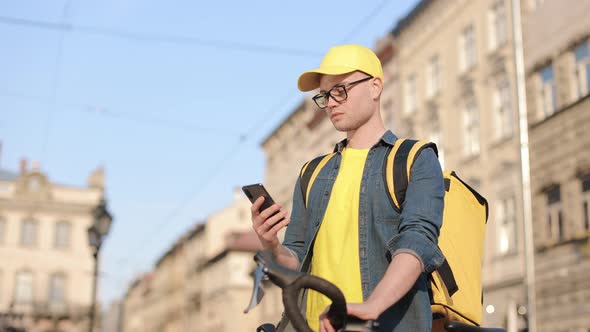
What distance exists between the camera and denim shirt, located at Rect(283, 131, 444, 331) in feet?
9.05

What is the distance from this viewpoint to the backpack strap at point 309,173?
3.27m

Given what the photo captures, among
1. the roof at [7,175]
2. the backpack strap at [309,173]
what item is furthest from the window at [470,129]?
the roof at [7,175]

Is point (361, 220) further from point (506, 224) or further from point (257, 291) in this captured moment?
point (506, 224)

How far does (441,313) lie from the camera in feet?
10.7

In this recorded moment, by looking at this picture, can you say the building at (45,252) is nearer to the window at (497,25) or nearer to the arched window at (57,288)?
the arched window at (57,288)

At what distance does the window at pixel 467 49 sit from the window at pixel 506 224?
16.1 ft

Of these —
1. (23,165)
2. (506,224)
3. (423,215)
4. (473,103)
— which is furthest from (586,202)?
(23,165)

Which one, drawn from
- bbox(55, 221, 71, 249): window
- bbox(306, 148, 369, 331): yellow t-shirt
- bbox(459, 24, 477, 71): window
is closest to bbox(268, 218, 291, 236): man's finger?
bbox(306, 148, 369, 331): yellow t-shirt

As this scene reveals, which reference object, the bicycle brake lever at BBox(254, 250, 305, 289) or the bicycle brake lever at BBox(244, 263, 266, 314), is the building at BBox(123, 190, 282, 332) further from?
the bicycle brake lever at BBox(254, 250, 305, 289)

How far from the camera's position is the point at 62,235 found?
225 ft

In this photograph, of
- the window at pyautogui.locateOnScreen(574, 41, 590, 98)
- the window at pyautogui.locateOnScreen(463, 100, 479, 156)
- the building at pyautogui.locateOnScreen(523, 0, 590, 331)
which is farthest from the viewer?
the window at pyautogui.locateOnScreen(463, 100, 479, 156)

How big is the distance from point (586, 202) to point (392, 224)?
1968cm

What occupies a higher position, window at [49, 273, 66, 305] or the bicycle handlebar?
window at [49, 273, 66, 305]

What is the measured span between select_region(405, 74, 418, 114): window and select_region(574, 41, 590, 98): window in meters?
11.6
